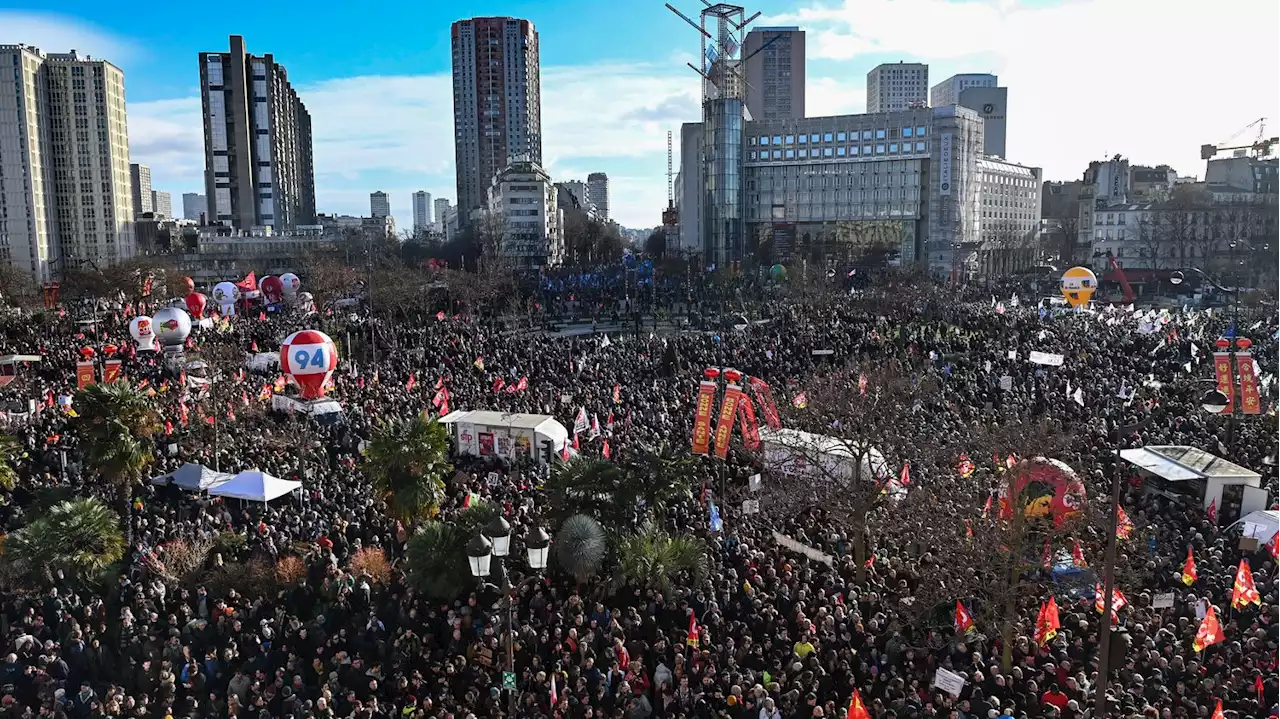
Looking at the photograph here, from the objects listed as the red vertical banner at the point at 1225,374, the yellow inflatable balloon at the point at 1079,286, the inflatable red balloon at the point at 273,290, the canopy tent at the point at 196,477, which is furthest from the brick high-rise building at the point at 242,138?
the red vertical banner at the point at 1225,374

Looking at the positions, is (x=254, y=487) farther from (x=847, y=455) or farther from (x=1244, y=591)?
(x=1244, y=591)

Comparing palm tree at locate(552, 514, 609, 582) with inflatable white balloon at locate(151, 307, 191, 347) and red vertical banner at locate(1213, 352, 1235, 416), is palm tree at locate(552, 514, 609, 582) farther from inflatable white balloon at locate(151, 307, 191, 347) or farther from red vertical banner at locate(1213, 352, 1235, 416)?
inflatable white balloon at locate(151, 307, 191, 347)

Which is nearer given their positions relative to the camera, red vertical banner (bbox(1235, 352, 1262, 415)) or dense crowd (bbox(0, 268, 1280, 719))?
dense crowd (bbox(0, 268, 1280, 719))

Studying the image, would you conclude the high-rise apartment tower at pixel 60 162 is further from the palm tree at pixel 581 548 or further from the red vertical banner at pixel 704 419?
the palm tree at pixel 581 548

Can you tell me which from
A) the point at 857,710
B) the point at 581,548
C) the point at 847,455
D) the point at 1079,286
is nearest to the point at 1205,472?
the point at 847,455

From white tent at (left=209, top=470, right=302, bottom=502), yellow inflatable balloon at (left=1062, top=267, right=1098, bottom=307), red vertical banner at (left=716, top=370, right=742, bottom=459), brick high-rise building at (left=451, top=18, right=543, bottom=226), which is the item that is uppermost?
brick high-rise building at (left=451, top=18, right=543, bottom=226)

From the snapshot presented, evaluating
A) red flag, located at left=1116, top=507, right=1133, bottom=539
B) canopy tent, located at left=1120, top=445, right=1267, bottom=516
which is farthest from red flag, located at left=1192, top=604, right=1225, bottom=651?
canopy tent, located at left=1120, top=445, right=1267, bottom=516
